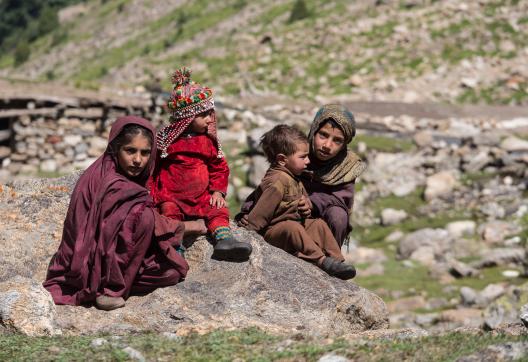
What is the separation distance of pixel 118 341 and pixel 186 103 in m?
1.78

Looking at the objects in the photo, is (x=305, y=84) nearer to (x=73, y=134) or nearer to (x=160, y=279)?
(x=73, y=134)

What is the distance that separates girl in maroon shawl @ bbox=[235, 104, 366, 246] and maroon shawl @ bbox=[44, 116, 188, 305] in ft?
3.36

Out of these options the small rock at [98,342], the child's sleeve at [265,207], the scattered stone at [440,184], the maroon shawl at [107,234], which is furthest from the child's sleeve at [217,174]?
the scattered stone at [440,184]

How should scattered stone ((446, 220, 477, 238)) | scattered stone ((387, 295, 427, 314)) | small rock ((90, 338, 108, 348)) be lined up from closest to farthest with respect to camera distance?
small rock ((90, 338, 108, 348)), scattered stone ((387, 295, 427, 314)), scattered stone ((446, 220, 477, 238))

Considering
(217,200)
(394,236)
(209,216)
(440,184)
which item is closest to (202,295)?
(209,216)

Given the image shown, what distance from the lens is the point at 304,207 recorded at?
631 cm

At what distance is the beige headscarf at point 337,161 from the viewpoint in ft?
21.1

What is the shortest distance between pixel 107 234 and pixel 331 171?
1.89 metres

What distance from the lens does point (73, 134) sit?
53.2 feet

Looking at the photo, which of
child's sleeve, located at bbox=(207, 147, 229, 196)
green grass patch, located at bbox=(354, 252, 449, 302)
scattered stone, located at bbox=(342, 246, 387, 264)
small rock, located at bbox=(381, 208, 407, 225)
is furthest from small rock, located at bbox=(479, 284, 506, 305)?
child's sleeve, located at bbox=(207, 147, 229, 196)

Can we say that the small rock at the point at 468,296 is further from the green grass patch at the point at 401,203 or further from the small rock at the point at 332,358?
the small rock at the point at 332,358

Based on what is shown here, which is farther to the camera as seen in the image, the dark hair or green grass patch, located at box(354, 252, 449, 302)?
green grass patch, located at box(354, 252, 449, 302)

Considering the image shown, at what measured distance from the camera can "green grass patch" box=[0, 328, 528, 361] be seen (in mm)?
4656

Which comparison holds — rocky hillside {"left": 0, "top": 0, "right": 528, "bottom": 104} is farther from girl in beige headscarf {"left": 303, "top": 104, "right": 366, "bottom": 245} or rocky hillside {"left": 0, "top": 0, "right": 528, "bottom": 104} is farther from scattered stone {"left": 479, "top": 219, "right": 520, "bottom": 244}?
girl in beige headscarf {"left": 303, "top": 104, "right": 366, "bottom": 245}
